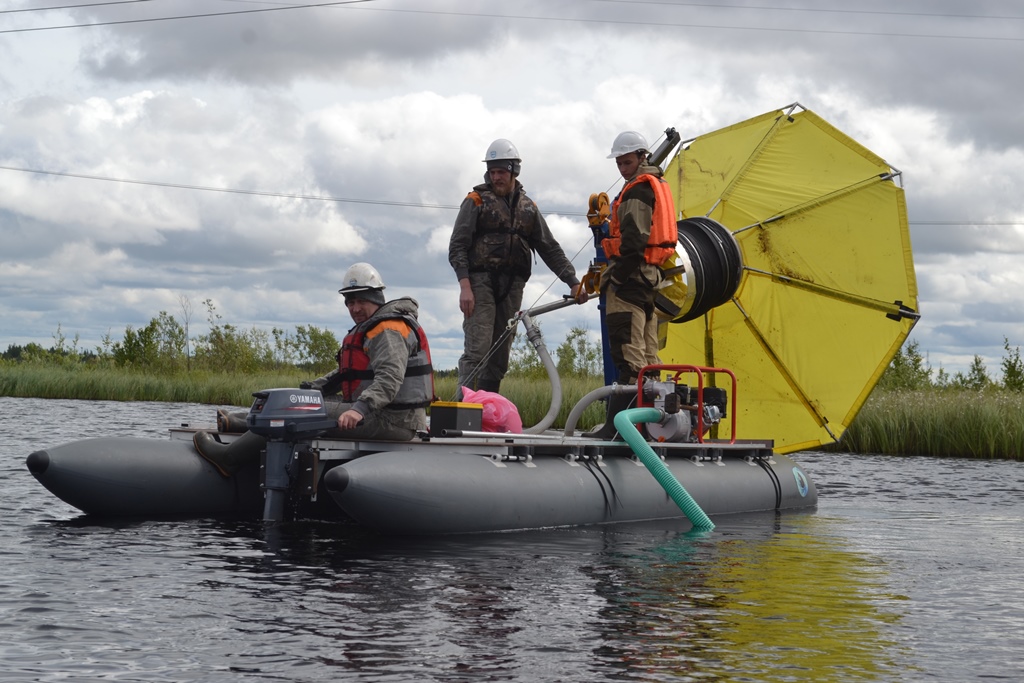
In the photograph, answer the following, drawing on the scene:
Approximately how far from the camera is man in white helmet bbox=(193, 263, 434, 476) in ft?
29.7

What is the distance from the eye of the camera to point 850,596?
24.1 feet

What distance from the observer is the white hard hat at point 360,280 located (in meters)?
9.34

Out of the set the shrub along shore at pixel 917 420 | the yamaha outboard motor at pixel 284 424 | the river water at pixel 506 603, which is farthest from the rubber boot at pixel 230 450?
the shrub along shore at pixel 917 420

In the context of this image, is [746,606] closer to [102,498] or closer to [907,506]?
[102,498]

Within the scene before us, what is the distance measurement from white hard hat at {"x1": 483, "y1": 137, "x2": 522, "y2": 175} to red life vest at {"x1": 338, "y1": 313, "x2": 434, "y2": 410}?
9.05ft

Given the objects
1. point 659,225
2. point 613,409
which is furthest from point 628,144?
point 613,409

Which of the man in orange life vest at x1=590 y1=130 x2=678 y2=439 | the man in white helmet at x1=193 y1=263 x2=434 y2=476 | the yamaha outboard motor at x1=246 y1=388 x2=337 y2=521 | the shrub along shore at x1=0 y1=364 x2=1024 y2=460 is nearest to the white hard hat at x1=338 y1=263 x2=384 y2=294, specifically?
the man in white helmet at x1=193 y1=263 x2=434 y2=476

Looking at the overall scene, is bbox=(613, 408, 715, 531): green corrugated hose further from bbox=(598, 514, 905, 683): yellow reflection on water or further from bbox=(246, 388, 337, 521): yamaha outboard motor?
bbox=(246, 388, 337, 521): yamaha outboard motor

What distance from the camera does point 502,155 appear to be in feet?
38.2

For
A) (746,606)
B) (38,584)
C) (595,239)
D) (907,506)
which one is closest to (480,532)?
(746,606)

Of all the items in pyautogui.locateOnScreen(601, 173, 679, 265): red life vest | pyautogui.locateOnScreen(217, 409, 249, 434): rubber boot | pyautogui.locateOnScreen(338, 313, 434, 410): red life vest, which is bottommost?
pyautogui.locateOnScreen(217, 409, 249, 434): rubber boot

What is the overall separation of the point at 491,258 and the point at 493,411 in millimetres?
1667

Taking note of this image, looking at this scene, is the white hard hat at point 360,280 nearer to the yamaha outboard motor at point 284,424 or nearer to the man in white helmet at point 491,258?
the yamaha outboard motor at point 284,424

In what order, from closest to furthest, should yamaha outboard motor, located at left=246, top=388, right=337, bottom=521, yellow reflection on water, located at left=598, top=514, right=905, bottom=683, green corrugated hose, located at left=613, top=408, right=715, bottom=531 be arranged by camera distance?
yellow reflection on water, located at left=598, top=514, right=905, bottom=683
yamaha outboard motor, located at left=246, top=388, right=337, bottom=521
green corrugated hose, located at left=613, top=408, right=715, bottom=531
